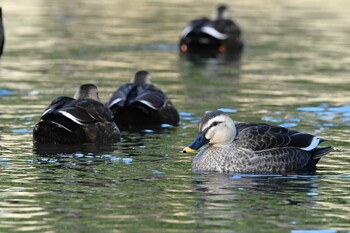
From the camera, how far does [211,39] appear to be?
107ft

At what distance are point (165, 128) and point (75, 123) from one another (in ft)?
8.91

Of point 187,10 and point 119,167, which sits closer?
point 119,167

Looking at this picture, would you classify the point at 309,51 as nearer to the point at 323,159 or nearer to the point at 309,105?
the point at 309,105

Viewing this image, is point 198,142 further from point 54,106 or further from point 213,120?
point 54,106

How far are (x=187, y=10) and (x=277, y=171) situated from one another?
29513mm

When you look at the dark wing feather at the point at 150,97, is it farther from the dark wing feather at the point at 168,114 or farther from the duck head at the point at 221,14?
the duck head at the point at 221,14

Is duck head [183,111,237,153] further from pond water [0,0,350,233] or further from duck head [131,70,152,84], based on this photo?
duck head [131,70,152,84]

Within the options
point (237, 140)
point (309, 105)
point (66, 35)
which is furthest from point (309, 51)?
point (237, 140)

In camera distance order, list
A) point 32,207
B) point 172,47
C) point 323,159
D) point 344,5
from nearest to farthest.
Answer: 1. point 32,207
2. point 323,159
3. point 172,47
4. point 344,5

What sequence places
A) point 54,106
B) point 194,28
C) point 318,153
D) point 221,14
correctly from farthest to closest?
point 221,14 → point 194,28 → point 54,106 → point 318,153

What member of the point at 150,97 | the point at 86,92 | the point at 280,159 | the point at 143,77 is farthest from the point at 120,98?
the point at 280,159

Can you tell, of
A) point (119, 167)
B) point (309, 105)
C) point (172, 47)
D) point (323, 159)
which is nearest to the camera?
point (119, 167)

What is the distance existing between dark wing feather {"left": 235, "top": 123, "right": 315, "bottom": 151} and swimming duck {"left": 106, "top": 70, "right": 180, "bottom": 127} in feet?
12.9

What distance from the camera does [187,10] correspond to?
145ft
